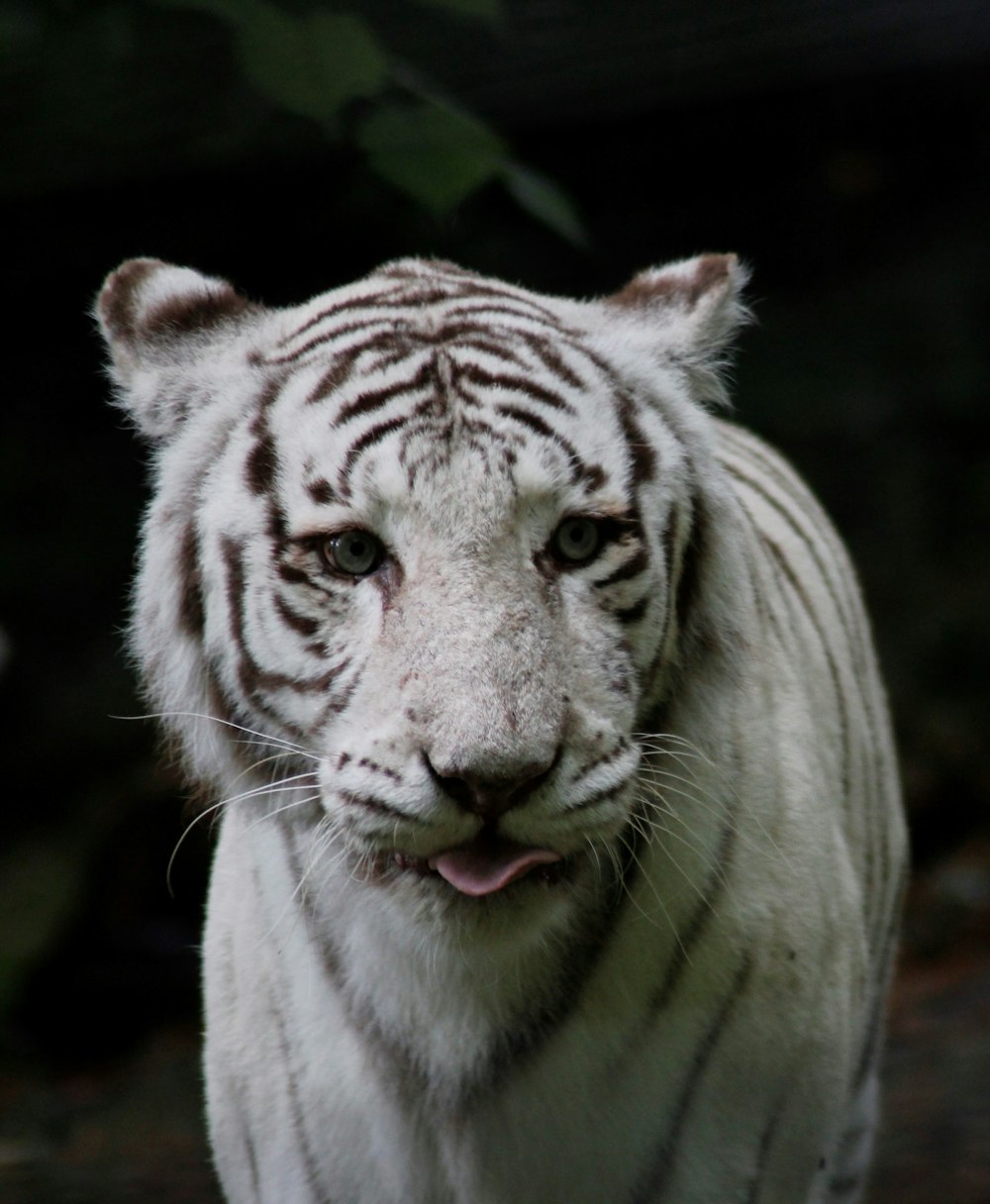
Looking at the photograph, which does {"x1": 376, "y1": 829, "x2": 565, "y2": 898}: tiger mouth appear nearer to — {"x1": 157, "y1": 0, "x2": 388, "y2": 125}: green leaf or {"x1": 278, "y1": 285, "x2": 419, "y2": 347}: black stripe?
{"x1": 278, "y1": 285, "x2": 419, "y2": 347}: black stripe

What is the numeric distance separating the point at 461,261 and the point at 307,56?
5.20 ft

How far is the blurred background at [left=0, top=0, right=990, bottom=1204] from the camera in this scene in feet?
8.94

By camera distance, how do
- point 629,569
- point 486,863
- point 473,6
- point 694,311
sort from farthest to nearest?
point 473,6 → point 694,311 → point 629,569 → point 486,863

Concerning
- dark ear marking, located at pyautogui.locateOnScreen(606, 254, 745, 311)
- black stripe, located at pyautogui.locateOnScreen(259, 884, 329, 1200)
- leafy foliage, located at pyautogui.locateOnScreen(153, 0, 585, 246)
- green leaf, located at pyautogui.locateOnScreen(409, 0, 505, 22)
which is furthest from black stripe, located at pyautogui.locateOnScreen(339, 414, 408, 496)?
green leaf, located at pyautogui.locateOnScreen(409, 0, 505, 22)

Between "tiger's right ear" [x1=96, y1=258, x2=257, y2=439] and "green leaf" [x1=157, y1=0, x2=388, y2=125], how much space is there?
61 cm

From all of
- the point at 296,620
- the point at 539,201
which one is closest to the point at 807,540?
the point at 539,201

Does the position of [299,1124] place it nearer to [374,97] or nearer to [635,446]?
[635,446]

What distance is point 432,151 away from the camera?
2.42 meters

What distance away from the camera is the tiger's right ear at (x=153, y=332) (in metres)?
1.81

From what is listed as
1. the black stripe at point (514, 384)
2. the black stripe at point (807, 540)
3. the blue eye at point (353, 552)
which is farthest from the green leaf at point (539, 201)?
the blue eye at point (353, 552)

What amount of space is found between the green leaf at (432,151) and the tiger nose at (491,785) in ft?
3.77

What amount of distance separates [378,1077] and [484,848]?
0.42 metres

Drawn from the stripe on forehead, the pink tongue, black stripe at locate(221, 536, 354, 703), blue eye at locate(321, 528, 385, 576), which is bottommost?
the pink tongue

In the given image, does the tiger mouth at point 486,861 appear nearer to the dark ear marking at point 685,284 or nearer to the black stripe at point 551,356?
the black stripe at point 551,356
